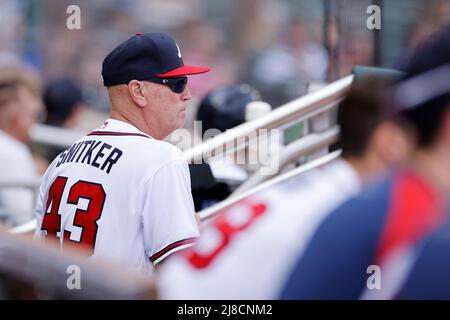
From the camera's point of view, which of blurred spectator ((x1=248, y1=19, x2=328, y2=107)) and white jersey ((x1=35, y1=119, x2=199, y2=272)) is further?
blurred spectator ((x1=248, y1=19, x2=328, y2=107))

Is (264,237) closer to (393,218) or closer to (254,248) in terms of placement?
(254,248)

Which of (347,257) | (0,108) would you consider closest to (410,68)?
(347,257)

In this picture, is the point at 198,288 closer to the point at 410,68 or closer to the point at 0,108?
the point at 410,68

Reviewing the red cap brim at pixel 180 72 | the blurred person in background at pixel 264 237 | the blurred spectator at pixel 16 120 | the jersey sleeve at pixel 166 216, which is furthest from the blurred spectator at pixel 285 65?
the blurred person in background at pixel 264 237

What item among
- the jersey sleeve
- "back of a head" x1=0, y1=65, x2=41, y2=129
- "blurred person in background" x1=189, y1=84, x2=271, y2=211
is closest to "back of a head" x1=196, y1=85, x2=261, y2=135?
"blurred person in background" x1=189, y1=84, x2=271, y2=211

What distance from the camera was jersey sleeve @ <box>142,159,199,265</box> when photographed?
2.51m

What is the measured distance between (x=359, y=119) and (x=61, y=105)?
208 inches

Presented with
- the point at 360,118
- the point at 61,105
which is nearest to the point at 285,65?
the point at 61,105

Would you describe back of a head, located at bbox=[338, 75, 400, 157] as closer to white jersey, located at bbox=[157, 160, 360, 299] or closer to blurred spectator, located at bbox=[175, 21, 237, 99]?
white jersey, located at bbox=[157, 160, 360, 299]

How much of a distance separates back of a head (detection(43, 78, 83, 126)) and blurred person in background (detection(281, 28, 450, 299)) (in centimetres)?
543

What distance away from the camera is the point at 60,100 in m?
6.70

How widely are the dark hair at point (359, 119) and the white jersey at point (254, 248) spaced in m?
0.16

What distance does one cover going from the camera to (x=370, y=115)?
1712 millimetres

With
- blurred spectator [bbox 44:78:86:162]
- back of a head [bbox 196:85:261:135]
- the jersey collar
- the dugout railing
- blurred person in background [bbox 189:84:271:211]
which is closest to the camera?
the jersey collar
